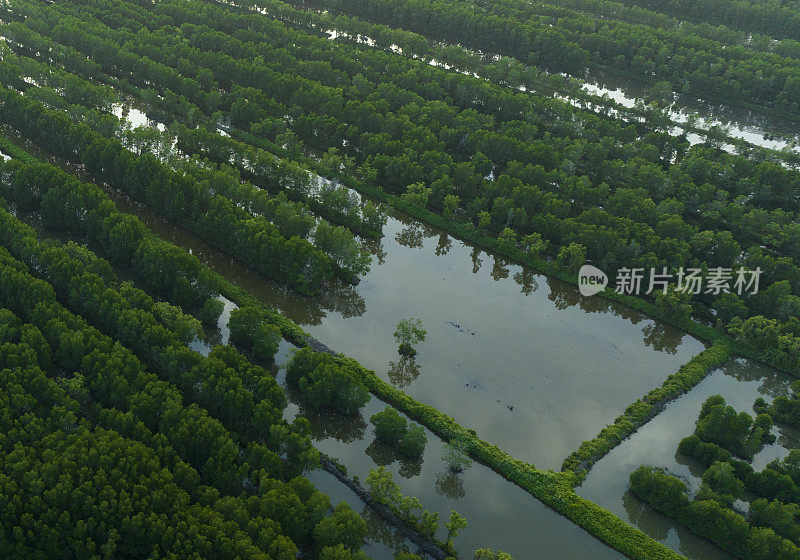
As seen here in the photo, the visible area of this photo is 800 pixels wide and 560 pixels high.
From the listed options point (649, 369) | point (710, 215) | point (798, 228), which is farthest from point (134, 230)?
point (798, 228)

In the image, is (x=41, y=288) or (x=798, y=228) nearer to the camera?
(x=41, y=288)

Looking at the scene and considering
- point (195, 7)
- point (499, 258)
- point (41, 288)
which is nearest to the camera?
point (41, 288)

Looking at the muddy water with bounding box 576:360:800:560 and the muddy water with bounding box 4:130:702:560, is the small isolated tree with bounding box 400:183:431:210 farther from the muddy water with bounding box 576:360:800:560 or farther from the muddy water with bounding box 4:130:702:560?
the muddy water with bounding box 576:360:800:560

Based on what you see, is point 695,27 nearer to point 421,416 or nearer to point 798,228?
point 798,228

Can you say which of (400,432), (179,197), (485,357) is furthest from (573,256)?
(179,197)

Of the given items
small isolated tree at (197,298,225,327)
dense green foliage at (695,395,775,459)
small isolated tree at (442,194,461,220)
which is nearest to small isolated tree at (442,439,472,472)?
dense green foliage at (695,395,775,459)
